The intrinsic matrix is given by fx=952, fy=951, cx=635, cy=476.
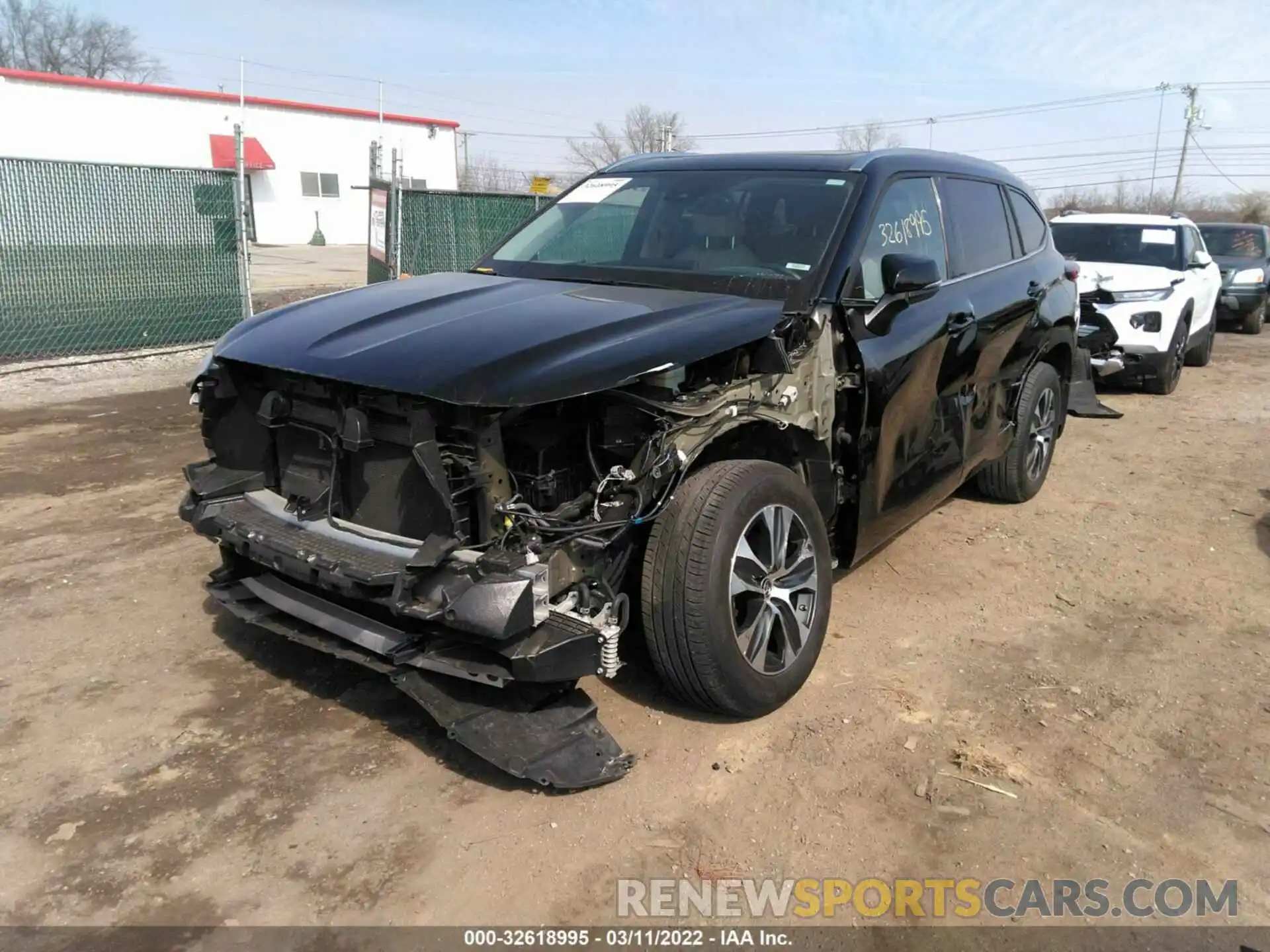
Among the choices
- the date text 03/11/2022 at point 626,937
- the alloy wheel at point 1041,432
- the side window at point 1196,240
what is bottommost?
the date text 03/11/2022 at point 626,937

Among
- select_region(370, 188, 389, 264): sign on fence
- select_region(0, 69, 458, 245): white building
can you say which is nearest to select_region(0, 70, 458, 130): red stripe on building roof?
select_region(0, 69, 458, 245): white building

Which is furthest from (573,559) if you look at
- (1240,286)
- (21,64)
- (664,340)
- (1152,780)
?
(21,64)

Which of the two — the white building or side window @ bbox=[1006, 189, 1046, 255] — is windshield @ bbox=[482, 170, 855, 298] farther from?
the white building

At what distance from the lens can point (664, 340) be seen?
3.03m

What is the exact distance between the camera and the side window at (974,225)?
15.0ft

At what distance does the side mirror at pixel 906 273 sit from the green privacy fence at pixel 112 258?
8.47m

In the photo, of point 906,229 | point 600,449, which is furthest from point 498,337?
point 906,229

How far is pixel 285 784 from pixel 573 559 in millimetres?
1181

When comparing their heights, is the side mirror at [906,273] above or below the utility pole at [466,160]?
below

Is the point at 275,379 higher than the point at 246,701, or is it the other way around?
the point at 275,379

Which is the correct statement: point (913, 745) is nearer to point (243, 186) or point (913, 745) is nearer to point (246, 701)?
point (246, 701)

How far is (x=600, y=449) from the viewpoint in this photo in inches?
122

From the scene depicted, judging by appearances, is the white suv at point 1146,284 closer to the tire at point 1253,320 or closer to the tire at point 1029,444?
the tire at point 1029,444

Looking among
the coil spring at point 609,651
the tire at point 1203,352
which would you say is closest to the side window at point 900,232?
the coil spring at point 609,651
